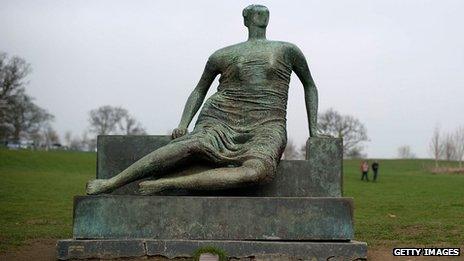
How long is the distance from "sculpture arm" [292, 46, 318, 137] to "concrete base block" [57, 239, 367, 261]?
5.38ft

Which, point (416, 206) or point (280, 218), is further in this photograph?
point (416, 206)

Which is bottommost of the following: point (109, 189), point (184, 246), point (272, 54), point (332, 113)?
point (184, 246)

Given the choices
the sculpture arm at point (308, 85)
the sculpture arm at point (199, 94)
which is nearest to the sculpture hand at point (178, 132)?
the sculpture arm at point (199, 94)

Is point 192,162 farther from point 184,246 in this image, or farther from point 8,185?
point 8,185

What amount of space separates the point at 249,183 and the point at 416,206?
12.5 m

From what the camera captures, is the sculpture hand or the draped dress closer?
the draped dress

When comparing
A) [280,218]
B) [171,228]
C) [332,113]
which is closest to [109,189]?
[171,228]

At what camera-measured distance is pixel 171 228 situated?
662cm

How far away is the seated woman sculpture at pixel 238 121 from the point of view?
6.77 metres

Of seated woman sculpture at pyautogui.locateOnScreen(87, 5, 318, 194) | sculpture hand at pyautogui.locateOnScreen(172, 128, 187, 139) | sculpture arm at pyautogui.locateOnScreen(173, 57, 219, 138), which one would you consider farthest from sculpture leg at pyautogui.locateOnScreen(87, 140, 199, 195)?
sculpture arm at pyautogui.locateOnScreen(173, 57, 219, 138)

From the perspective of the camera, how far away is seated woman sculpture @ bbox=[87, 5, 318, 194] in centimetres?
677

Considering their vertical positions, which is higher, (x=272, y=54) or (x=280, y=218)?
(x=272, y=54)

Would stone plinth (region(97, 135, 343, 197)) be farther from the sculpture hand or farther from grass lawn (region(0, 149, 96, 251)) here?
grass lawn (region(0, 149, 96, 251))

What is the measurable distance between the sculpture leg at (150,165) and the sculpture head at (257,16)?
1.89 m
